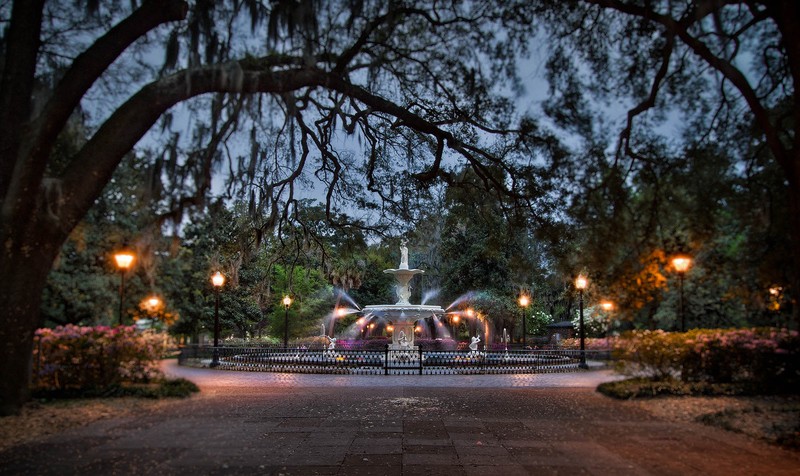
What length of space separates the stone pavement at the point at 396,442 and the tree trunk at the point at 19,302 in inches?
56.3

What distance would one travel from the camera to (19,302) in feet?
26.2

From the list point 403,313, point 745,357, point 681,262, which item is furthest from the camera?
point 403,313

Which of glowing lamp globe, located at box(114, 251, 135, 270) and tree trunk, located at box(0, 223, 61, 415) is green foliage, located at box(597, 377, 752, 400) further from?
glowing lamp globe, located at box(114, 251, 135, 270)

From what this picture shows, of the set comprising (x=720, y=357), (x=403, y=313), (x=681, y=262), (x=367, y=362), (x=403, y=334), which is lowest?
(x=367, y=362)

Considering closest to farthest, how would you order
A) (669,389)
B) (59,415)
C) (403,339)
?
(59,415), (669,389), (403,339)

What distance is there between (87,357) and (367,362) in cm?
939

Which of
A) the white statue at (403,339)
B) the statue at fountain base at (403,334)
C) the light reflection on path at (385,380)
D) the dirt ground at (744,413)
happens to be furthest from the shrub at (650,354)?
the statue at fountain base at (403,334)

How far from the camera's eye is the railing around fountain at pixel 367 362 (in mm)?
18469

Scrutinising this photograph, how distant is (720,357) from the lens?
39.9 ft

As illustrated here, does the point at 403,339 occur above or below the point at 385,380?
above

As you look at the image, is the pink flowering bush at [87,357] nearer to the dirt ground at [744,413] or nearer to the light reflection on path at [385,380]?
the light reflection on path at [385,380]

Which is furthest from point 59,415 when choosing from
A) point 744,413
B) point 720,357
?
point 720,357

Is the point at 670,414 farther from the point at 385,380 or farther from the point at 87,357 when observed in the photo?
the point at 87,357

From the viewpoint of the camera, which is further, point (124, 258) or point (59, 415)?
point (124, 258)
